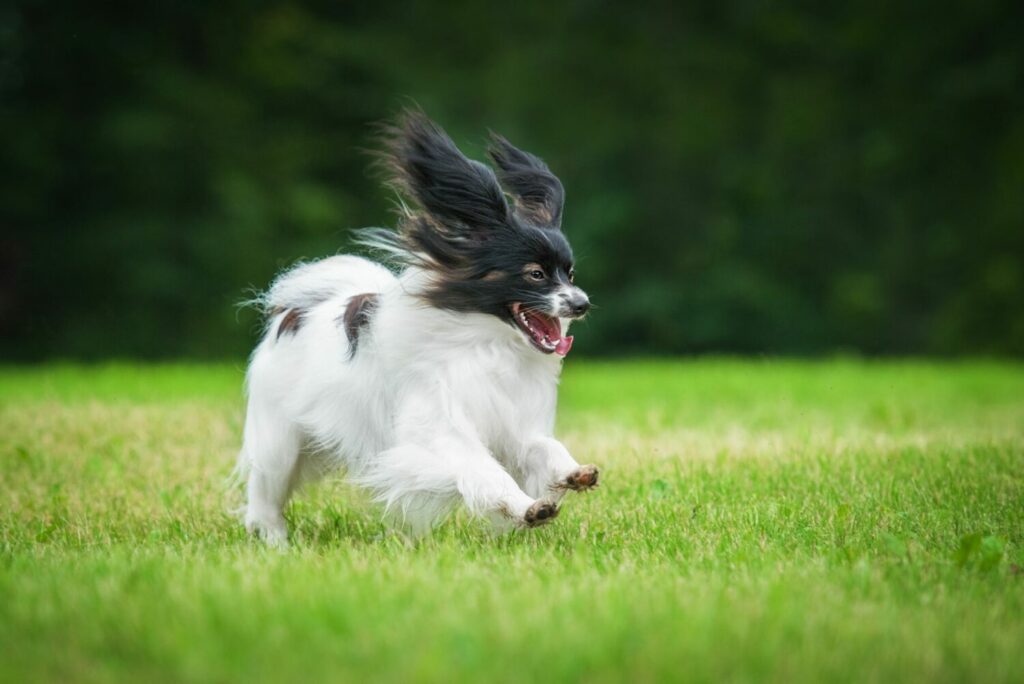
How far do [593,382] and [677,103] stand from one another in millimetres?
11612

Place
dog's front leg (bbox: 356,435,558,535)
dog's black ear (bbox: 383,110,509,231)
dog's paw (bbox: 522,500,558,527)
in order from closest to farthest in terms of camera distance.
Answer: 1. dog's paw (bbox: 522,500,558,527)
2. dog's front leg (bbox: 356,435,558,535)
3. dog's black ear (bbox: 383,110,509,231)

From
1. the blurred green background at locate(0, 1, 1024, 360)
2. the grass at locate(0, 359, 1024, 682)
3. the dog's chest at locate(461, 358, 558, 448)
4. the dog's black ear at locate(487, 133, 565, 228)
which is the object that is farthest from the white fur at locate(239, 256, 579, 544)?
the blurred green background at locate(0, 1, 1024, 360)

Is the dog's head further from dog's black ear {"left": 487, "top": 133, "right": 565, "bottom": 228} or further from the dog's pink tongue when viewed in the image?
dog's black ear {"left": 487, "top": 133, "right": 565, "bottom": 228}

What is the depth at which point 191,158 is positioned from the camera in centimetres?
2136

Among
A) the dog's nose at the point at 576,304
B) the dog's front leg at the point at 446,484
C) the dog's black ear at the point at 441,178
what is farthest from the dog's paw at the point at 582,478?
the dog's black ear at the point at 441,178

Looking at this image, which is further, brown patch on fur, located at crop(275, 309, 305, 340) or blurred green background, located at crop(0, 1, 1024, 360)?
blurred green background, located at crop(0, 1, 1024, 360)

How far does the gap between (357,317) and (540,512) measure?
1326 millimetres

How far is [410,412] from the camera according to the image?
15.0 ft

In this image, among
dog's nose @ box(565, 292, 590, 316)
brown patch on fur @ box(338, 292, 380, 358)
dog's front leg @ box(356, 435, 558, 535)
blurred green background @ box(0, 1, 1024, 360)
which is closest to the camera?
dog's front leg @ box(356, 435, 558, 535)

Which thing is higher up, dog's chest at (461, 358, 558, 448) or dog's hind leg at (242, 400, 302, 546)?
dog's chest at (461, 358, 558, 448)

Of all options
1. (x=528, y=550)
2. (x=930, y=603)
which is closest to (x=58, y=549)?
(x=528, y=550)

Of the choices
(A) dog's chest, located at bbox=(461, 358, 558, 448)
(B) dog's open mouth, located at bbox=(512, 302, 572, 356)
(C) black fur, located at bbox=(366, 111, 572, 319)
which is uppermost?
(C) black fur, located at bbox=(366, 111, 572, 319)

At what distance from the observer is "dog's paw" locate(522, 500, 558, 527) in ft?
13.4

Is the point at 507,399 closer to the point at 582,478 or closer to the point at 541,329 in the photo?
the point at 541,329
